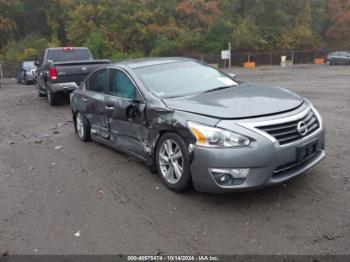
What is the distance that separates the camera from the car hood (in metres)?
4.29

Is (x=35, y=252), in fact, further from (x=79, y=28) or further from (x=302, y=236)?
(x=79, y=28)

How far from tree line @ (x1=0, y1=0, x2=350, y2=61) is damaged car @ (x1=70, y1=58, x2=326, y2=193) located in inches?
1417

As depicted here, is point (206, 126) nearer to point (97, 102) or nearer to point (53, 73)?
point (97, 102)

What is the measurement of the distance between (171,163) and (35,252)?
1.81m

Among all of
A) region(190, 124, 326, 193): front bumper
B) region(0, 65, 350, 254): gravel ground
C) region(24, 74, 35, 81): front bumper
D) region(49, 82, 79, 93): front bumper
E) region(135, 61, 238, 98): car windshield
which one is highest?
region(135, 61, 238, 98): car windshield

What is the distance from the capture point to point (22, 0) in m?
61.1

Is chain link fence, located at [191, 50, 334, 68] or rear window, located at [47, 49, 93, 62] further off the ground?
rear window, located at [47, 49, 93, 62]

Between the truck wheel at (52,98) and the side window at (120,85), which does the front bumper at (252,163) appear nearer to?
the side window at (120,85)

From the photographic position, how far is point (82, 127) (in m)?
7.49

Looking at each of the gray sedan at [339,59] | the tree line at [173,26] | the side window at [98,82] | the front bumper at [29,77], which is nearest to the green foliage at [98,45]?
the tree line at [173,26]

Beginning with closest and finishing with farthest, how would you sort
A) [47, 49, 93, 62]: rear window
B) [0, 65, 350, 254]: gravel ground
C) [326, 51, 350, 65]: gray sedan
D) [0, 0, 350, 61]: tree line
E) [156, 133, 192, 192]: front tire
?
[0, 65, 350, 254]: gravel ground, [156, 133, 192, 192]: front tire, [47, 49, 93, 62]: rear window, [326, 51, 350, 65]: gray sedan, [0, 0, 350, 61]: tree line

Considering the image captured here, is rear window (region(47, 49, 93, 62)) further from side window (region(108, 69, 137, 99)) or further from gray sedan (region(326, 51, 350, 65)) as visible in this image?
gray sedan (region(326, 51, 350, 65))

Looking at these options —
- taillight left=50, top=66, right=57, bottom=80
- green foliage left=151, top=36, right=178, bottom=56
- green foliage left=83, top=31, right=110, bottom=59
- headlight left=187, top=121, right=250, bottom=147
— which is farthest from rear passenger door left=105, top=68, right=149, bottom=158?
green foliage left=151, top=36, right=178, bottom=56

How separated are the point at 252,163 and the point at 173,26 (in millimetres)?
47793
